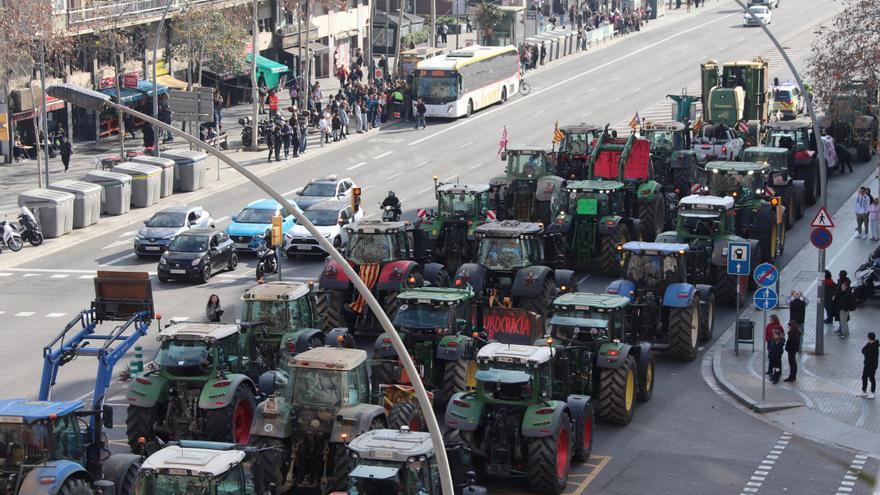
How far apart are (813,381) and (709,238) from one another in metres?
5.85

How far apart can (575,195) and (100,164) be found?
2235cm

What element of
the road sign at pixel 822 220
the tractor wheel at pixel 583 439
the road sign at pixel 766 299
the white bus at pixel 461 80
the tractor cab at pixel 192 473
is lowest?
the tractor wheel at pixel 583 439

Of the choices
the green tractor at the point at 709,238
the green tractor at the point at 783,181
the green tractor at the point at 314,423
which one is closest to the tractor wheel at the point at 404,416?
the green tractor at the point at 314,423

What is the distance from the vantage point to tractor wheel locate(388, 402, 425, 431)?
24406 millimetres

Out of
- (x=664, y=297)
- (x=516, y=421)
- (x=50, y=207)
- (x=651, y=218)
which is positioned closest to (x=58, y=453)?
(x=516, y=421)

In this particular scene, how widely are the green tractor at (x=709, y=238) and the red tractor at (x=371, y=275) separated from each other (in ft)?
19.4

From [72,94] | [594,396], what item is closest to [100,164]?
[594,396]

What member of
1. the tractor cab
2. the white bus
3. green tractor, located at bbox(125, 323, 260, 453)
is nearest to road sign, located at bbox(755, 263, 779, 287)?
green tractor, located at bbox(125, 323, 260, 453)

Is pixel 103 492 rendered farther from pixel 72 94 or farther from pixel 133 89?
pixel 133 89

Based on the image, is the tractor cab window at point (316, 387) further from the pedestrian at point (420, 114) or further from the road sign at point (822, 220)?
the pedestrian at point (420, 114)

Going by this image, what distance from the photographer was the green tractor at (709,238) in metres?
35.6

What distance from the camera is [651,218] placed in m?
41.9

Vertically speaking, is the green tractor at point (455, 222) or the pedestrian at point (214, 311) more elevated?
the green tractor at point (455, 222)

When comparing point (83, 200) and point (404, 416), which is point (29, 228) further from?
point (404, 416)
